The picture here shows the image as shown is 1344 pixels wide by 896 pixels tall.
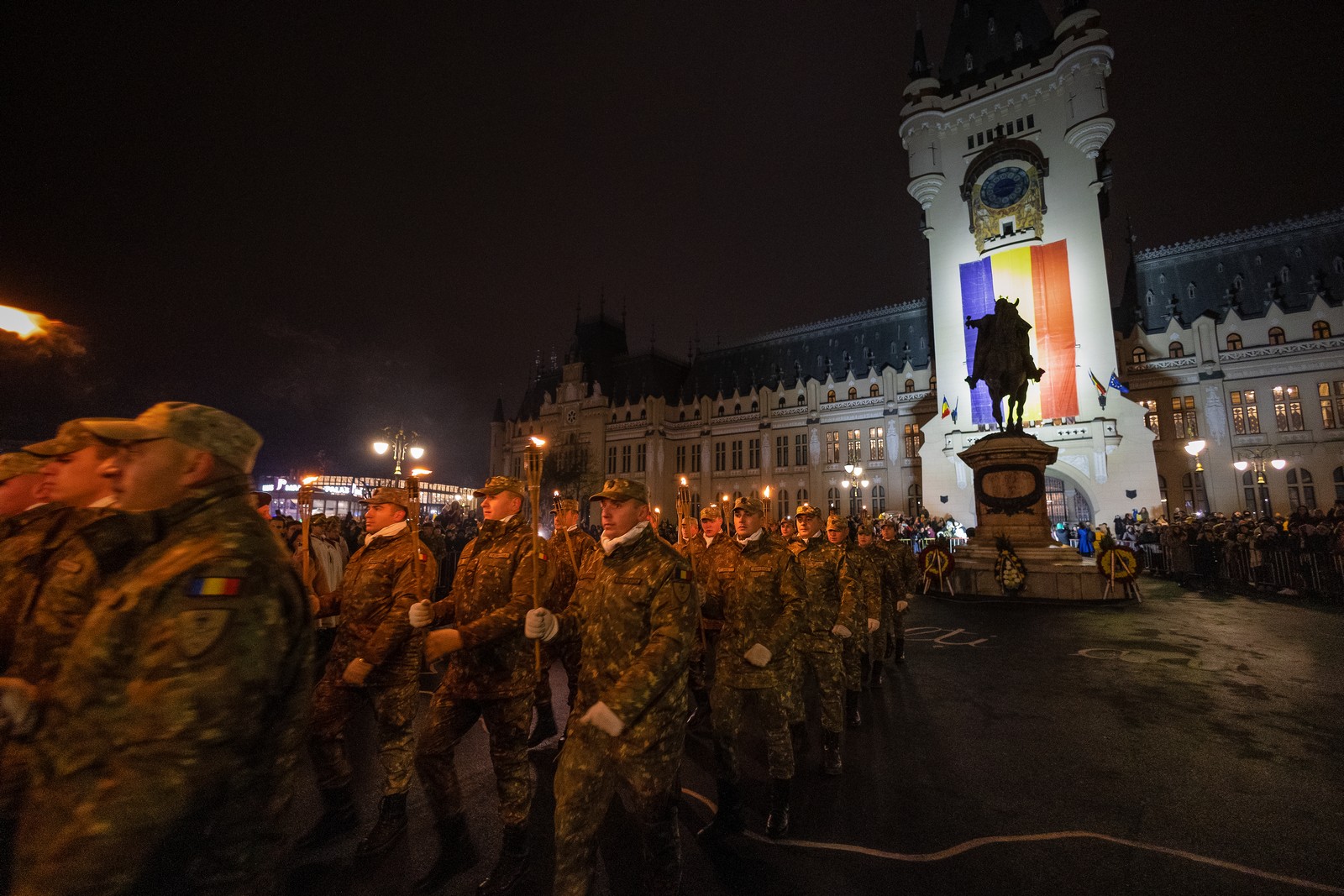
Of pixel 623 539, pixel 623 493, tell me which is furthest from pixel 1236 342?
pixel 623 539

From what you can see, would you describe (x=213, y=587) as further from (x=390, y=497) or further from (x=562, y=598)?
(x=562, y=598)

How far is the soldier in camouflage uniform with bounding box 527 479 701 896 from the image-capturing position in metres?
2.85

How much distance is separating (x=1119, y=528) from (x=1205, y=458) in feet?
35.1

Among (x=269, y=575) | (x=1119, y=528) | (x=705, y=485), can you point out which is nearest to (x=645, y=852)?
(x=269, y=575)

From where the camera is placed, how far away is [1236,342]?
3278cm

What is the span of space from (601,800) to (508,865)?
1074mm

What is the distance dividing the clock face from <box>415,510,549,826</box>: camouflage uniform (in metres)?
40.4

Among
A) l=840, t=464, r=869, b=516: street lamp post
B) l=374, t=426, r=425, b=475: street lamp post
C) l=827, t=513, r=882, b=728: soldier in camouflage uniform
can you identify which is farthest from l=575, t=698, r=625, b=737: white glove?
l=840, t=464, r=869, b=516: street lamp post

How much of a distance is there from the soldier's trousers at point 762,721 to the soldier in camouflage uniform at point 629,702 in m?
1.07

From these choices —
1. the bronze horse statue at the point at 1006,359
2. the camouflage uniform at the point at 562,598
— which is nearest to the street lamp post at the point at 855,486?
the bronze horse statue at the point at 1006,359

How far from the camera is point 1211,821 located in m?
4.11

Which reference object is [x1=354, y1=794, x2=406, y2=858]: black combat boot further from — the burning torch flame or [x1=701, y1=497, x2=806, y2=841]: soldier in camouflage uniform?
the burning torch flame

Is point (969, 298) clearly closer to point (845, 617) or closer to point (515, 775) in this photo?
point (845, 617)

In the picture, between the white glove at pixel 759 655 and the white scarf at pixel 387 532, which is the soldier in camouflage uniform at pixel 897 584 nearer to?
the white glove at pixel 759 655
